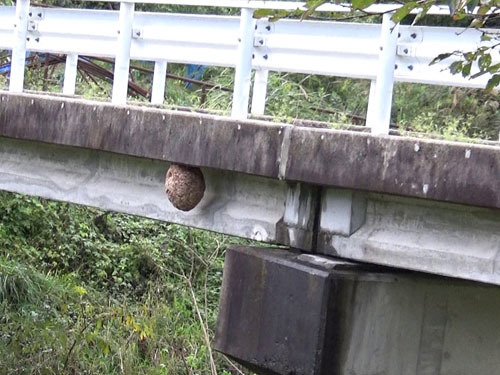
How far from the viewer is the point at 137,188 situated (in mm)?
8109

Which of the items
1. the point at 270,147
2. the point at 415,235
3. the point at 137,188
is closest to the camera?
the point at 415,235

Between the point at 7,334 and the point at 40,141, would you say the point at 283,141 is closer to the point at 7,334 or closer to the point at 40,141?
the point at 40,141

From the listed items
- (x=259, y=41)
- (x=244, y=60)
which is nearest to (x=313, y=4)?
(x=244, y=60)

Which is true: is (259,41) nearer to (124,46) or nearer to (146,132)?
(146,132)

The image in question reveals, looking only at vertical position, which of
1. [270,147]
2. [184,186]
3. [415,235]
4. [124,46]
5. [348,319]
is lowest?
[348,319]

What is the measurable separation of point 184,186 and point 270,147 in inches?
37.4

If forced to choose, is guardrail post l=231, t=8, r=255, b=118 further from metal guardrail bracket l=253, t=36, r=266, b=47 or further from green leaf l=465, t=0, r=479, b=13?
green leaf l=465, t=0, r=479, b=13

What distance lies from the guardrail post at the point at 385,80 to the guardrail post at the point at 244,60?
114 centimetres

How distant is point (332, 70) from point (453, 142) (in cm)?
160

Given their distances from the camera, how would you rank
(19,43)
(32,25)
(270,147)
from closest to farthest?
(270,147)
(19,43)
(32,25)

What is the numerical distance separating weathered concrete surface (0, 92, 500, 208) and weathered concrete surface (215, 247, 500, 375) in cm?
61

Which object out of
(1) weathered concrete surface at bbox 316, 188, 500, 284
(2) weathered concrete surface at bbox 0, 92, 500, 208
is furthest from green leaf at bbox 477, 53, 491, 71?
(1) weathered concrete surface at bbox 316, 188, 500, 284

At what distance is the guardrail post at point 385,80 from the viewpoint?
6316mm

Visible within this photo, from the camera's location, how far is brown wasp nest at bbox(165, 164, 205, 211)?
23.5 feet
